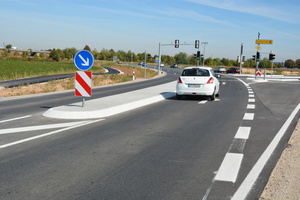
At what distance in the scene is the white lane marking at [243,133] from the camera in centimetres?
740

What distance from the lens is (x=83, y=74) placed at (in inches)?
410

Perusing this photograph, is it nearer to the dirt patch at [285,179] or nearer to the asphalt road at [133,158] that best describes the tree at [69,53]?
the asphalt road at [133,158]

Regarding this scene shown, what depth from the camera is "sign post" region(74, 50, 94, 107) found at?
1034 centimetres

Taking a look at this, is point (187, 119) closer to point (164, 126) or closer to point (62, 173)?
point (164, 126)

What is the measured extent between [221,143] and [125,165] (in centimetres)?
239

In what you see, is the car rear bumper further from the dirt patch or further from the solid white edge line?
the dirt patch

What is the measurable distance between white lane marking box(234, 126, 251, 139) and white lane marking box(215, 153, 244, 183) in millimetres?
1571

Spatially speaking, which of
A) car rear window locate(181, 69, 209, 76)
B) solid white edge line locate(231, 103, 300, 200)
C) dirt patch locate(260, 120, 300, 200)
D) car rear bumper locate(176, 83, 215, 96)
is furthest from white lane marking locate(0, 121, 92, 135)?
car rear window locate(181, 69, 209, 76)

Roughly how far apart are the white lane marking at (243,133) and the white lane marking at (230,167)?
1.57 metres

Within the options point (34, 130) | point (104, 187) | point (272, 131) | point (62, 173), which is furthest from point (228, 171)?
point (34, 130)

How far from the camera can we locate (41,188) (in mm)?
4105

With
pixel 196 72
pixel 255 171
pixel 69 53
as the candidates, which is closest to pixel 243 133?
pixel 255 171

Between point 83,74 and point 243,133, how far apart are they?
5.23m

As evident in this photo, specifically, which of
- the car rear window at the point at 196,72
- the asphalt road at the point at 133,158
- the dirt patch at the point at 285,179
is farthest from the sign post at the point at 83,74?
the dirt patch at the point at 285,179
